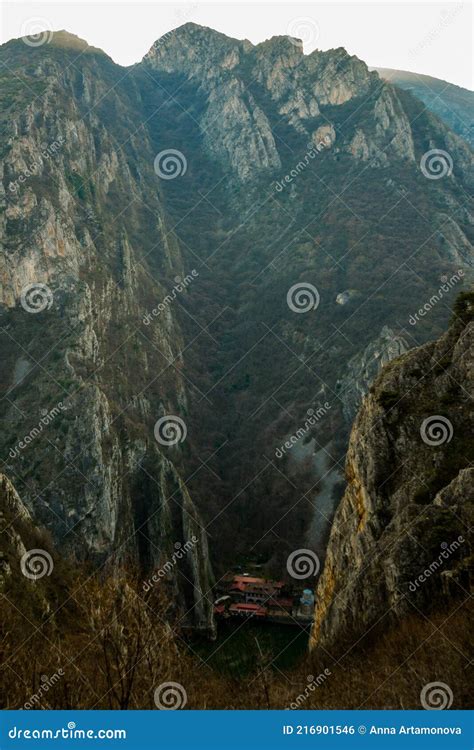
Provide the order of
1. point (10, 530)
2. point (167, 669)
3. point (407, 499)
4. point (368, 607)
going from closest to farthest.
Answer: point (167, 669), point (368, 607), point (407, 499), point (10, 530)

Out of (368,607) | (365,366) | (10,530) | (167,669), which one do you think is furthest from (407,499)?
(365,366)

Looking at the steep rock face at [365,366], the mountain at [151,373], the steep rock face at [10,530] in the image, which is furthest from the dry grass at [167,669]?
the steep rock face at [365,366]

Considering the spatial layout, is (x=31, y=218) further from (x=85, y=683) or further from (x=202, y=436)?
(x=85, y=683)

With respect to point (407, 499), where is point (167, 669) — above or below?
below

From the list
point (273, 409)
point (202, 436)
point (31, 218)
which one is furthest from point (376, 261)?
point (31, 218)

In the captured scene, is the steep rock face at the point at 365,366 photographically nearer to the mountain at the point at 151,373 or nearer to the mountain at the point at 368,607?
the mountain at the point at 151,373

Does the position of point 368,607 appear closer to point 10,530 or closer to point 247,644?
point 10,530
